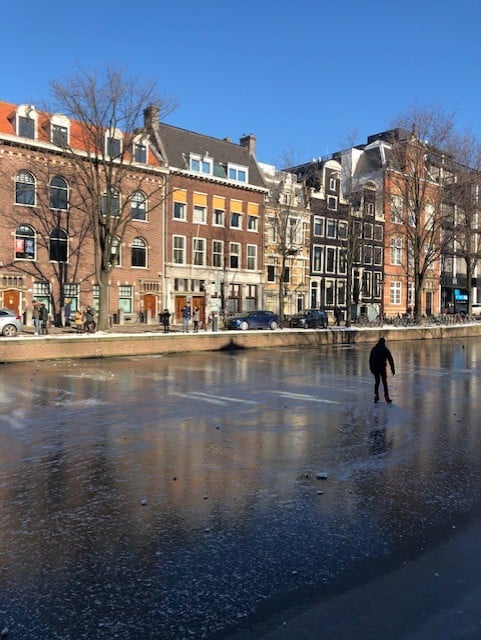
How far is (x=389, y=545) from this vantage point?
4.86 meters

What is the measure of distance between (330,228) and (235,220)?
40.6 ft

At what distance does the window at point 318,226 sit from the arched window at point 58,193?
25.6 metres

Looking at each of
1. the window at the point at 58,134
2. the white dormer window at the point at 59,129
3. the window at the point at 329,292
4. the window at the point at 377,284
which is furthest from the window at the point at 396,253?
the window at the point at 58,134

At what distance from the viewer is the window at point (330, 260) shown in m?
55.5

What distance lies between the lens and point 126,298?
1590 inches

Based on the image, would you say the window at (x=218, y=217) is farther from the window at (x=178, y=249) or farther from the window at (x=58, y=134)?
the window at (x=58, y=134)

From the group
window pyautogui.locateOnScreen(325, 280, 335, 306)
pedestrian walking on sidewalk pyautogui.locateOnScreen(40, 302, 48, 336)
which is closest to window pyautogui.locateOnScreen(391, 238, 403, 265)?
window pyautogui.locateOnScreen(325, 280, 335, 306)

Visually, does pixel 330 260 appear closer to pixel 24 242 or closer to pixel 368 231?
pixel 368 231

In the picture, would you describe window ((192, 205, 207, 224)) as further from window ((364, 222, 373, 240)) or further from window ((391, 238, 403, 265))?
window ((391, 238, 403, 265))

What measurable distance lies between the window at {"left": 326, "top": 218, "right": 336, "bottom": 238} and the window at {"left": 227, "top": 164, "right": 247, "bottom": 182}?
1120 centimetres

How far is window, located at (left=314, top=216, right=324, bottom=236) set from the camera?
54.3 m

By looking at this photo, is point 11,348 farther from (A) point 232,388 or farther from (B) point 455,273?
(B) point 455,273

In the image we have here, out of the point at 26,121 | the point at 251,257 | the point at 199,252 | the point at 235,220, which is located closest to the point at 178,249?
the point at 199,252

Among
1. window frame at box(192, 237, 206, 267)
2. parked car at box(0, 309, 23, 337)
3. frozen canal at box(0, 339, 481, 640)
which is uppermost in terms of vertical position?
window frame at box(192, 237, 206, 267)
